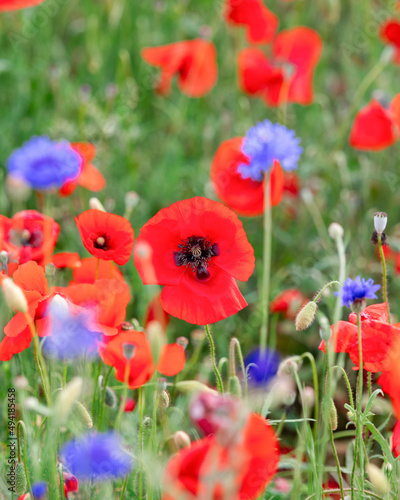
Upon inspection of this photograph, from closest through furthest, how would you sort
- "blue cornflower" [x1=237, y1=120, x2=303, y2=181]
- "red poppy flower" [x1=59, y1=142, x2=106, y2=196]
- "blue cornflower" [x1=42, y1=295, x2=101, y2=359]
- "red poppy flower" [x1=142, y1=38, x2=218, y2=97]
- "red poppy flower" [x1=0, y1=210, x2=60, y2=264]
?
"blue cornflower" [x1=42, y1=295, x2=101, y2=359] → "red poppy flower" [x1=0, y1=210, x2=60, y2=264] → "blue cornflower" [x1=237, y1=120, x2=303, y2=181] → "red poppy flower" [x1=59, y1=142, x2=106, y2=196] → "red poppy flower" [x1=142, y1=38, x2=218, y2=97]

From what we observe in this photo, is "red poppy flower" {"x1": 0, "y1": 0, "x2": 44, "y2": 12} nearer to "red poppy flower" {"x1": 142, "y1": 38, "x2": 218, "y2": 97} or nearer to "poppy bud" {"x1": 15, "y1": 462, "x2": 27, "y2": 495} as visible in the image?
"red poppy flower" {"x1": 142, "y1": 38, "x2": 218, "y2": 97}

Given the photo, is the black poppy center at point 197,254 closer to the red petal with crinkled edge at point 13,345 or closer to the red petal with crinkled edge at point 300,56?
the red petal with crinkled edge at point 13,345

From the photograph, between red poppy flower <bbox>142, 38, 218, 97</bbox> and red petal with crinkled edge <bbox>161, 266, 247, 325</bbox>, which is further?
red poppy flower <bbox>142, 38, 218, 97</bbox>

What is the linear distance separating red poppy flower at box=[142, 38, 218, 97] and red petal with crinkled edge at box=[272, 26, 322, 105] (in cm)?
21

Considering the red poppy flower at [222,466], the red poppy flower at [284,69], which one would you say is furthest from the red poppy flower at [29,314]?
the red poppy flower at [284,69]

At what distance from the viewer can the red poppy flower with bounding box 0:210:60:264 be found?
0.83m

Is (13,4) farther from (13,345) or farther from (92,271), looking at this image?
(13,345)

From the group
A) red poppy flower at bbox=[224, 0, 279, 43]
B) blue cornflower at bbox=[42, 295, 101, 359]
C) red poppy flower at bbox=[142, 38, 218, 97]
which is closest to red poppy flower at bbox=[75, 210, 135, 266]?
blue cornflower at bbox=[42, 295, 101, 359]

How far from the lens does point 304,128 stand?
203cm

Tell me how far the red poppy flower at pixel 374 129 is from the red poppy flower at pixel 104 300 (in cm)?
86

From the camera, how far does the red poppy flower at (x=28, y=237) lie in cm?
83

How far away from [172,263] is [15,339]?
0.21 metres


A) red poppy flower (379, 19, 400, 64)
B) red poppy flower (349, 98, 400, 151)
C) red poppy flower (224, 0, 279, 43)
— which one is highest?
red poppy flower (224, 0, 279, 43)

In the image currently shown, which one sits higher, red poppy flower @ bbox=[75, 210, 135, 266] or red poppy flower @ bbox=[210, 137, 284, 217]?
red poppy flower @ bbox=[210, 137, 284, 217]
